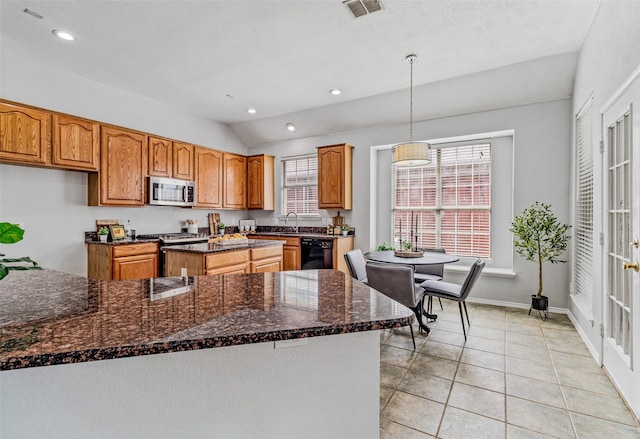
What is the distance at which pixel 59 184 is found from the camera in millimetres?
3955

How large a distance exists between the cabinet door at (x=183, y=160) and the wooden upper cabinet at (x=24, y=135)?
162 centimetres

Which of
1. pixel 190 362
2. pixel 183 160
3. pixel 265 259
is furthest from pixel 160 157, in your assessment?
pixel 190 362

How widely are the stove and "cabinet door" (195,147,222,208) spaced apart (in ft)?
1.86

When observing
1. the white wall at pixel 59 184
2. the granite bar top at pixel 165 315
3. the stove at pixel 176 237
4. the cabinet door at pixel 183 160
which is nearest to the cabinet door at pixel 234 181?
the cabinet door at pixel 183 160

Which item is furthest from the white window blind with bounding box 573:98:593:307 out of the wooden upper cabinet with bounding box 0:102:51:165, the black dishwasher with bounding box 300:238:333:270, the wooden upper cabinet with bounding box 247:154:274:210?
the wooden upper cabinet with bounding box 0:102:51:165

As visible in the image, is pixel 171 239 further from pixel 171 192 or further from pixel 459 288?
pixel 459 288

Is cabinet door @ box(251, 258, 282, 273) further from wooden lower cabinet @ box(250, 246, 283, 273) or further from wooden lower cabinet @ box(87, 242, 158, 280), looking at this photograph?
wooden lower cabinet @ box(87, 242, 158, 280)

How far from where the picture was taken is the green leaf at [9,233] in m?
0.93

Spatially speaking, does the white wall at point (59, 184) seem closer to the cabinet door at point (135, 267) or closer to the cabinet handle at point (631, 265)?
the cabinet door at point (135, 267)

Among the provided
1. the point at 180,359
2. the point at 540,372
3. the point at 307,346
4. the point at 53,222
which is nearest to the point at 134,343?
the point at 180,359

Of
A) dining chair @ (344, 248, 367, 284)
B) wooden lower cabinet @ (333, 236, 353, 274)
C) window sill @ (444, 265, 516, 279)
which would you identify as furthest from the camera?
wooden lower cabinet @ (333, 236, 353, 274)

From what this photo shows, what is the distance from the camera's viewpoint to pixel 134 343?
795mm

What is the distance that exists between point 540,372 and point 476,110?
338 centimetres

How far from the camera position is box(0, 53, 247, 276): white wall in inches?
141
